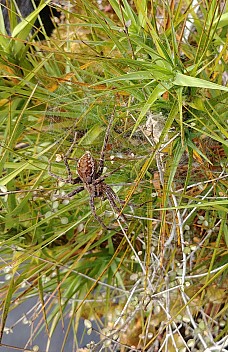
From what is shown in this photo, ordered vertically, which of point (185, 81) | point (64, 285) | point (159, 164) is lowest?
point (64, 285)

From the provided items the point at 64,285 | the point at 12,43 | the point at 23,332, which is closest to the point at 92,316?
the point at 64,285

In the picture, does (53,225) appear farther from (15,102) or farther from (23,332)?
(23,332)

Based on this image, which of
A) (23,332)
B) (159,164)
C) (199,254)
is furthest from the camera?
(23,332)

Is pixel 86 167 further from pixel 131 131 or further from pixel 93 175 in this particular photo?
pixel 131 131

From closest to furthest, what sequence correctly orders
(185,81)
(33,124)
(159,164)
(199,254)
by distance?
1. (185,81)
2. (159,164)
3. (33,124)
4. (199,254)

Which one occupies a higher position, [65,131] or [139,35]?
[139,35]

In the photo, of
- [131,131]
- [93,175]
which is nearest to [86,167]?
[93,175]

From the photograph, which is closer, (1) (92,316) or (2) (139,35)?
(2) (139,35)
